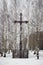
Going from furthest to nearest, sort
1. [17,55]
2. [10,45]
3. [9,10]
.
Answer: [9,10]
[10,45]
[17,55]

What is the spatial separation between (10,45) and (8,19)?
1494mm

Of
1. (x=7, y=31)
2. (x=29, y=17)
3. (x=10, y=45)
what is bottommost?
(x=10, y=45)

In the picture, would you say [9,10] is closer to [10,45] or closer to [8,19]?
[8,19]

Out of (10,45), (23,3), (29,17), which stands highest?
(23,3)

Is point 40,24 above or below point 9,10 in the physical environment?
below

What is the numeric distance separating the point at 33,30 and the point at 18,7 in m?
1.54

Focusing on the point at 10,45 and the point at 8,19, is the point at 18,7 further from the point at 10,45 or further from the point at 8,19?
the point at 10,45

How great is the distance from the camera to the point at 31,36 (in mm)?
10227

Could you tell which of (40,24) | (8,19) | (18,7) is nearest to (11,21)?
(8,19)

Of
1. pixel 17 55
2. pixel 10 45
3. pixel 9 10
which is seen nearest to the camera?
pixel 17 55

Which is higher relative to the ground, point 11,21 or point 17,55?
point 11,21

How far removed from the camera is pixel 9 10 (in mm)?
10742

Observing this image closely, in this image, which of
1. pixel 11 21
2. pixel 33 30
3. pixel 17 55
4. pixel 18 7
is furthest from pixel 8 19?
pixel 17 55

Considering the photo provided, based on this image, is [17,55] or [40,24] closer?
[17,55]
